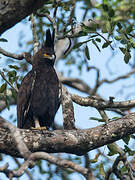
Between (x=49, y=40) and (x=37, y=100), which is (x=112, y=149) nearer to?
(x=37, y=100)

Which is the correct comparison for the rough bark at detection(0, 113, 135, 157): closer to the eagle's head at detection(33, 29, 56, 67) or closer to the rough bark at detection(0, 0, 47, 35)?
the rough bark at detection(0, 0, 47, 35)

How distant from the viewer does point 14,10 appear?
2924mm

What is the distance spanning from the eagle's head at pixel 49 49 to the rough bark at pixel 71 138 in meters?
2.40

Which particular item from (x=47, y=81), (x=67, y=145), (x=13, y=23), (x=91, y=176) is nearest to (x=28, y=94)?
(x=47, y=81)

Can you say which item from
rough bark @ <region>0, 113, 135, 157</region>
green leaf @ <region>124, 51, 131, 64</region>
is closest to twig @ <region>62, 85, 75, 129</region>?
rough bark @ <region>0, 113, 135, 157</region>

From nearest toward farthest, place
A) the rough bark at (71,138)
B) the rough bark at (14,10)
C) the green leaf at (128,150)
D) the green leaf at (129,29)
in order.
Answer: the rough bark at (14,10) → the rough bark at (71,138) → the green leaf at (129,29) → the green leaf at (128,150)

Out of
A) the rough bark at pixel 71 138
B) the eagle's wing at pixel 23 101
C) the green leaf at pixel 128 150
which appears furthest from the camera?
the eagle's wing at pixel 23 101

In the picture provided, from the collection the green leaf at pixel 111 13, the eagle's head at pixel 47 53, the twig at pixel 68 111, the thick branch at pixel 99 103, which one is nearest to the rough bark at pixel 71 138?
→ the thick branch at pixel 99 103

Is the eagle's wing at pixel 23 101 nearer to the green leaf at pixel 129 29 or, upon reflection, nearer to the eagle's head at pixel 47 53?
the eagle's head at pixel 47 53

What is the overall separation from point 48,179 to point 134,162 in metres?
2.40

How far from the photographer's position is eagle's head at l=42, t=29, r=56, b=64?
654 centimetres

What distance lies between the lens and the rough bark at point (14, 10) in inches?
115

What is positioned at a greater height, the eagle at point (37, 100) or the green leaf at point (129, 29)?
the green leaf at point (129, 29)

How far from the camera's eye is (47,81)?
6.03 metres
